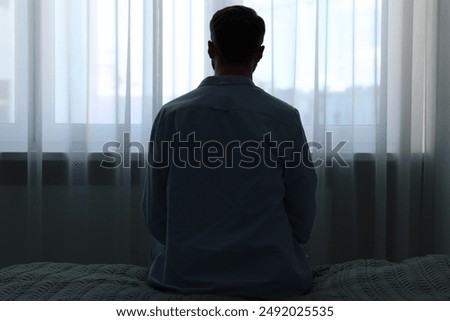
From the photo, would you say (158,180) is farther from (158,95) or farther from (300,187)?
(158,95)

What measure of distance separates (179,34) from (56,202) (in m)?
0.85

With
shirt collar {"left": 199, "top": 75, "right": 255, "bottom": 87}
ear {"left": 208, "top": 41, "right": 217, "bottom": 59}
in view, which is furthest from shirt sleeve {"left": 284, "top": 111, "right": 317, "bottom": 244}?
ear {"left": 208, "top": 41, "right": 217, "bottom": 59}

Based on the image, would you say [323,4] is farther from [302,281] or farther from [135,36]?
[302,281]

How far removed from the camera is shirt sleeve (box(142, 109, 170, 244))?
1521mm

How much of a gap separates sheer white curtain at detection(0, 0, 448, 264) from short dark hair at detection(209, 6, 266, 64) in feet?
3.76

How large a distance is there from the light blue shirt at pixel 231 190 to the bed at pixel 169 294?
2.5 inches

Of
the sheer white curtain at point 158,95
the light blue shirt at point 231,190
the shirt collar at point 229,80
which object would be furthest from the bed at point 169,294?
the sheer white curtain at point 158,95

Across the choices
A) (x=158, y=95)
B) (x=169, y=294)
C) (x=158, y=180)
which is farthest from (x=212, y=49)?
(x=158, y=95)

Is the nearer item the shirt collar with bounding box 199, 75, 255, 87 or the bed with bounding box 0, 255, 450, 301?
the bed with bounding box 0, 255, 450, 301

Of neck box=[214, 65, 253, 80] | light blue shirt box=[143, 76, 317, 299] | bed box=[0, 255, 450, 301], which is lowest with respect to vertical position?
bed box=[0, 255, 450, 301]

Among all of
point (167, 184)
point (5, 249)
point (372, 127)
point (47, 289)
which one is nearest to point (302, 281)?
point (167, 184)

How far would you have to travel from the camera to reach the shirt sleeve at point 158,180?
1.52 m

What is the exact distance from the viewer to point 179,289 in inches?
56.4

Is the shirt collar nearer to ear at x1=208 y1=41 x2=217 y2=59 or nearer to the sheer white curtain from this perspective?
ear at x1=208 y1=41 x2=217 y2=59
